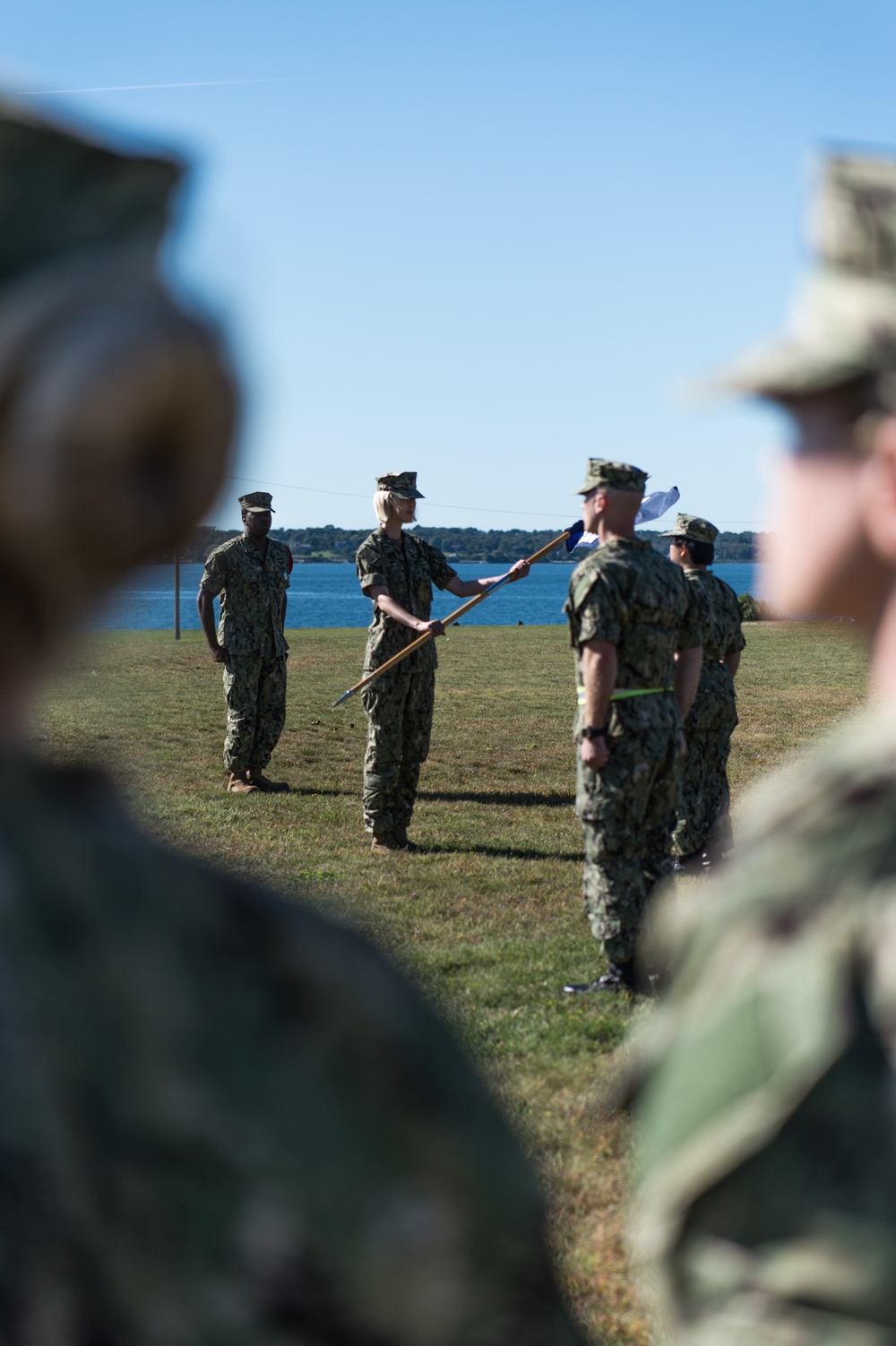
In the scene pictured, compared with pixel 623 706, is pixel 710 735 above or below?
below

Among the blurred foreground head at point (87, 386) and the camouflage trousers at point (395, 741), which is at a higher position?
the blurred foreground head at point (87, 386)

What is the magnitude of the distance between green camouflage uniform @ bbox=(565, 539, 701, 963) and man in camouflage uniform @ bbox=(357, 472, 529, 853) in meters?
3.20

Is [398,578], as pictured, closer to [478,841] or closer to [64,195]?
[478,841]

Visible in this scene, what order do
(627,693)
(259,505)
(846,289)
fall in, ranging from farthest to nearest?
(259,505)
(627,693)
(846,289)

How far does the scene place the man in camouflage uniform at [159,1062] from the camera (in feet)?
3.07

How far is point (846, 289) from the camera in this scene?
149 centimetres

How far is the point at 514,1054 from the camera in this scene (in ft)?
18.3

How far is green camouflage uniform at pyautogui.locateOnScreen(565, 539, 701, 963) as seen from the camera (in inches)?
232

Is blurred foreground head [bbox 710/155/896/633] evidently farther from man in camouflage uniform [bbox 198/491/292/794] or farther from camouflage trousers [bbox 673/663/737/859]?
man in camouflage uniform [bbox 198/491/292/794]

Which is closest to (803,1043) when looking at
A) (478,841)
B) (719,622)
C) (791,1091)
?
(791,1091)

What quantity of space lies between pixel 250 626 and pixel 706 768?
436 centimetres

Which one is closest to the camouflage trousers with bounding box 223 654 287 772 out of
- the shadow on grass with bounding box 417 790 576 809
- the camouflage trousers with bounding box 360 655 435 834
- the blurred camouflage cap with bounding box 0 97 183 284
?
the shadow on grass with bounding box 417 790 576 809

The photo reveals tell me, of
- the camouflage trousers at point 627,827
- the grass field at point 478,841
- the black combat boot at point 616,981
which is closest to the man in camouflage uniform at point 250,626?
the grass field at point 478,841

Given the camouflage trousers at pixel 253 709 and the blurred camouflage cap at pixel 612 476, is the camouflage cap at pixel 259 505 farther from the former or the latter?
the blurred camouflage cap at pixel 612 476
